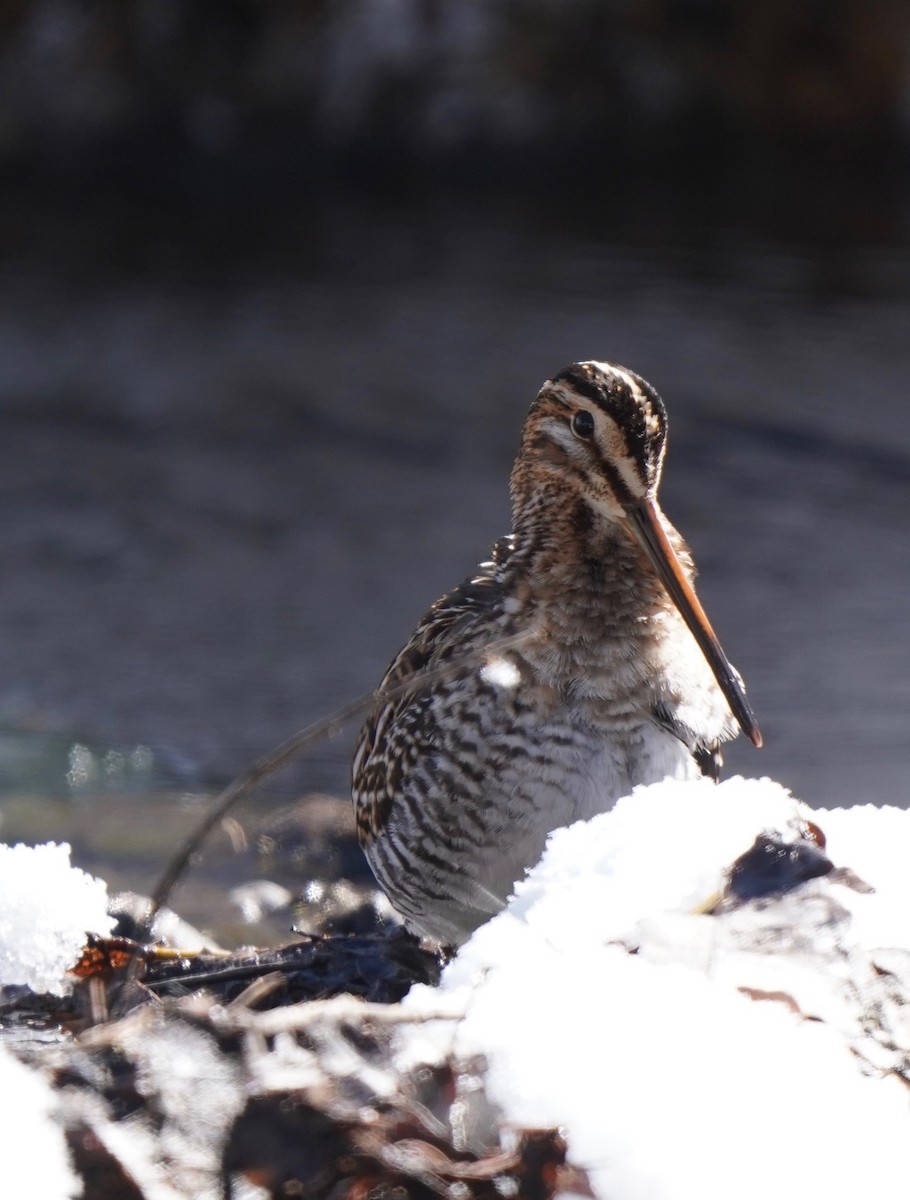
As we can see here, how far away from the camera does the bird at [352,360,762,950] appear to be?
2.63 meters

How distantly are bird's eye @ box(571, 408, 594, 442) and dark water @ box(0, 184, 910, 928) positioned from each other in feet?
7.70

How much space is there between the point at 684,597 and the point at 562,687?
0.25m

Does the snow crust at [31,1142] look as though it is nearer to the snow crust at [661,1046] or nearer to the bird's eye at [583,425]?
the snow crust at [661,1046]

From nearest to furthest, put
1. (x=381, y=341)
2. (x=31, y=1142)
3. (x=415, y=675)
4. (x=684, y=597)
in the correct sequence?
(x=31, y=1142), (x=684, y=597), (x=415, y=675), (x=381, y=341)

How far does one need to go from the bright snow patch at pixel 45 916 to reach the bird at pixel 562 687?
2.73ft

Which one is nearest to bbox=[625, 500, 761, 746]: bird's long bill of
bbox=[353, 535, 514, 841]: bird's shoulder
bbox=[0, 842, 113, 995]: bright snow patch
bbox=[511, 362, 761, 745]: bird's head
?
bbox=[511, 362, 761, 745]: bird's head

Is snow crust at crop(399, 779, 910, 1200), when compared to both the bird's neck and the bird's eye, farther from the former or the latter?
the bird's eye

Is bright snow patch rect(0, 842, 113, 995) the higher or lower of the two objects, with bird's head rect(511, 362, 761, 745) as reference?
lower


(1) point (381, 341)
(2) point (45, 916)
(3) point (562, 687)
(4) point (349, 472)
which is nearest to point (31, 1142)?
(2) point (45, 916)

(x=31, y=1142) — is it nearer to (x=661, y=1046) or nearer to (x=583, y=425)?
(x=661, y=1046)

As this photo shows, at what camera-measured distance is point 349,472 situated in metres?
7.91

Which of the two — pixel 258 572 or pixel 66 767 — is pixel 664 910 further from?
pixel 258 572

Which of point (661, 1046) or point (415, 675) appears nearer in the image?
point (661, 1046)

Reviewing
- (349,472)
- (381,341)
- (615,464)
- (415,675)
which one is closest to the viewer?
(615,464)
